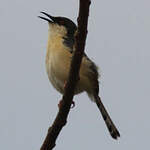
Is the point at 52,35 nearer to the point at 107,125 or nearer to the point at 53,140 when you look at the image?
the point at 107,125

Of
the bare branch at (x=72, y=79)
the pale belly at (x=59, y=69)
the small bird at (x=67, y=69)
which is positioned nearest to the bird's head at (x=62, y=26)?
the small bird at (x=67, y=69)

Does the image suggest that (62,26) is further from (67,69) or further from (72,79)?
(72,79)

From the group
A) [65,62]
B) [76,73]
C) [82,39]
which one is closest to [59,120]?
[76,73]

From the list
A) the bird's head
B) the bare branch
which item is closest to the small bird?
the bird's head

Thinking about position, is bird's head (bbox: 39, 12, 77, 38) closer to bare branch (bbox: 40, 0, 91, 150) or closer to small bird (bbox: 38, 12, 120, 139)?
small bird (bbox: 38, 12, 120, 139)

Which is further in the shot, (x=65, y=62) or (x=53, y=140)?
(x=65, y=62)

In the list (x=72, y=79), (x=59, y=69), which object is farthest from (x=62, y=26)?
(x=72, y=79)
